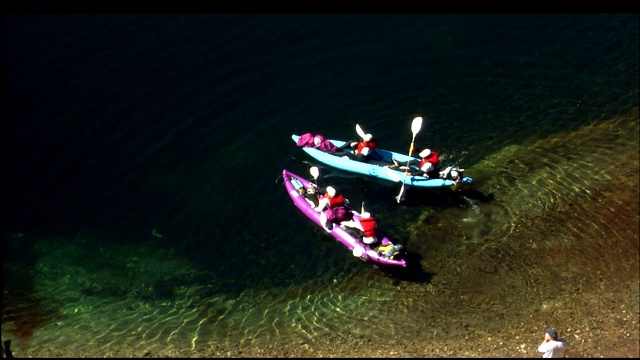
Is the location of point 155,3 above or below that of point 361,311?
above

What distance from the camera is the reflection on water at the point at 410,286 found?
16.9 metres

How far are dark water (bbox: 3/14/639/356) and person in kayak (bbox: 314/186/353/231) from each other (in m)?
0.72

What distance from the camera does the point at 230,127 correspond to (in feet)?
76.8

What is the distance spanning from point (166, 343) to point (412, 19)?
15.4 metres

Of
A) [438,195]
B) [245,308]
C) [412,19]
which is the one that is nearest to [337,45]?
[412,19]

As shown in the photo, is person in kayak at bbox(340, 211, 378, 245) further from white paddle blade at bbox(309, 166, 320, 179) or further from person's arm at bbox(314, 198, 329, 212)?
white paddle blade at bbox(309, 166, 320, 179)

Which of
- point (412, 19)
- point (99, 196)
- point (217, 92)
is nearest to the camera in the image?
point (99, 196)

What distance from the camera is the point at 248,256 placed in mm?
19469

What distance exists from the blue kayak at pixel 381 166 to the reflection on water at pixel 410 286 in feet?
2.48

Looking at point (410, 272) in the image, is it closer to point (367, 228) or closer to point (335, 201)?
point (367, 228)

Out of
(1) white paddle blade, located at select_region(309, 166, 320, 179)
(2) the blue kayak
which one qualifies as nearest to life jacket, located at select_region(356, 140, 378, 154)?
(2) the blue kayak

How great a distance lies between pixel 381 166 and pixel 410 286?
448 cm

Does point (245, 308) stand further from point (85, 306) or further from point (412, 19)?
point (412, 19)

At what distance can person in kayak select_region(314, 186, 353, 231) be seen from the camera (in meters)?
19.4
